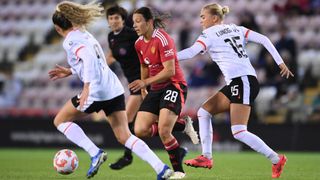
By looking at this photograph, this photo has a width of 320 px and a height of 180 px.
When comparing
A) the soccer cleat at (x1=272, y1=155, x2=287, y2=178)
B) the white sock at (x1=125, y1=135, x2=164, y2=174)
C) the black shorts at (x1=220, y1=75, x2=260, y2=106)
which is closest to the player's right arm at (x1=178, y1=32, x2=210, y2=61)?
the black shorts at (x1=220, y1=75, x2=260, y2=106)

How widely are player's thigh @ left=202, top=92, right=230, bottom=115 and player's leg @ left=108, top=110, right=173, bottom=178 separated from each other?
1434 mm

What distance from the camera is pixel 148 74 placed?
9234 mm

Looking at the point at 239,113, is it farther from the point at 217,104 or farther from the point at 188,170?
the point at 188,170

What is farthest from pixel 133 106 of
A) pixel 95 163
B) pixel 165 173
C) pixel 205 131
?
pixel 165 173

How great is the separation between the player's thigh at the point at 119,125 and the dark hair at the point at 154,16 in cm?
121

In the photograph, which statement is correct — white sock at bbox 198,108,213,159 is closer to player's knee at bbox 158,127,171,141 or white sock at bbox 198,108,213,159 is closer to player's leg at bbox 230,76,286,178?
player's leg at bbox 230,76,286,178

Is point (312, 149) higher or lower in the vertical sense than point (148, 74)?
lower

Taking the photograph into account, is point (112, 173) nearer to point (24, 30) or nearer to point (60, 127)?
point (60, 127)

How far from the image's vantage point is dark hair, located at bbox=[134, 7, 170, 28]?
347 inches

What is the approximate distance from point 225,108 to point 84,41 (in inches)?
89.5

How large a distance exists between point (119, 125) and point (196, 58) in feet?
31.6

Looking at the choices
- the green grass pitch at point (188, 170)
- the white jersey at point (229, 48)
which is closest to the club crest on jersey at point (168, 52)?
the white jersey at point (229, 48)

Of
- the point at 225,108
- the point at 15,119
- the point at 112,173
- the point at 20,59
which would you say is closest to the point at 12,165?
the point at 112,173

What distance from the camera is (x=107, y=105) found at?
858 centimetres
